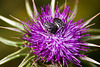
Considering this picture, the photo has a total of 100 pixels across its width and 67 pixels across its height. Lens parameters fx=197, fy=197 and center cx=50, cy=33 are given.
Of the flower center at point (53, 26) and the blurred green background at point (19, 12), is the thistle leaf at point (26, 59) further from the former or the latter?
the blurred green background at point (19, 12)

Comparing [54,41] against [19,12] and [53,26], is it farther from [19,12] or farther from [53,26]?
Answer: [19,12]

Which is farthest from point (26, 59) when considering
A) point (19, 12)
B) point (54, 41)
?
point (19, 12)

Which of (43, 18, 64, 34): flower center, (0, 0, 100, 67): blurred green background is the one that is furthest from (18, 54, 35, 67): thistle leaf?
(0, 0, 100, 67): blurred green background

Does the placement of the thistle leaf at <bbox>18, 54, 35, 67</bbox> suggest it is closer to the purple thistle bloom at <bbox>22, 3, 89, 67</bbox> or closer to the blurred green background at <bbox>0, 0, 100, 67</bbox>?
the purple thistle bloom at <bbox>22, 3, 89, 67</bbox>

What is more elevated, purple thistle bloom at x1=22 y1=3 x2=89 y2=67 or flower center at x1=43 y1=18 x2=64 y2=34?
flower center at x1=43 y1=18 x2=64 y2=34

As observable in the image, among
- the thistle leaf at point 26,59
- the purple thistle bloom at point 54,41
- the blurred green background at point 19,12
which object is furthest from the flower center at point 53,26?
the blurred green background at point 19,12

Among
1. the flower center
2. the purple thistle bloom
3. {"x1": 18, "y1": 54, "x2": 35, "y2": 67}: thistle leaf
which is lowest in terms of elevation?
{"x1": 18, "y1": 54, "x2": 35, "y2": 67}: thistle leaf

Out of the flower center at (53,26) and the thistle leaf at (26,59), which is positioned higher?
the flower center at (53,26)

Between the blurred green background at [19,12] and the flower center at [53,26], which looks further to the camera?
the blurred green background at [19,12]

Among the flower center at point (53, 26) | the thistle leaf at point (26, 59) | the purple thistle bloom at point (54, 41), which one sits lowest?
the thistle leaf at point (26, 59)

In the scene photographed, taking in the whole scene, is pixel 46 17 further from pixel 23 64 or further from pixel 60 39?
pixel 23 64

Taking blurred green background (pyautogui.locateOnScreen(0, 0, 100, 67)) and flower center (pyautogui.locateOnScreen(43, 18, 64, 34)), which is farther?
blurred green background (pyautogui.locateOnScreen(0, 0, 100, 67))

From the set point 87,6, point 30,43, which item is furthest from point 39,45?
point 87,6
